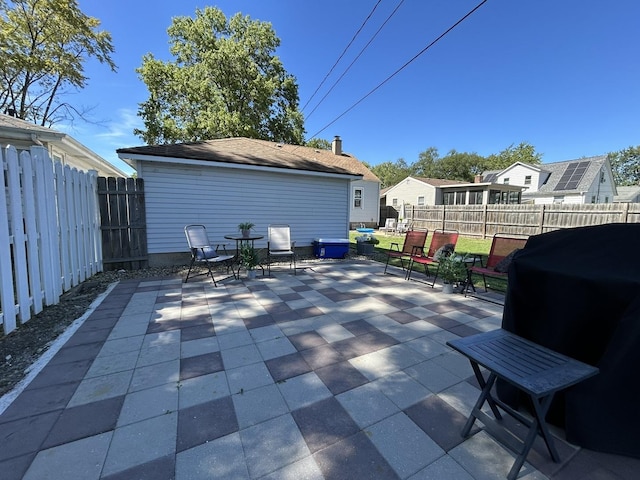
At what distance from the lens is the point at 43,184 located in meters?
3.60

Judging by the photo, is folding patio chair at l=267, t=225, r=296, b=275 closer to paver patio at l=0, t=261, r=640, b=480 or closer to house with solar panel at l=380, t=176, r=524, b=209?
paver patio at l=0, t=261, r=640, b=480

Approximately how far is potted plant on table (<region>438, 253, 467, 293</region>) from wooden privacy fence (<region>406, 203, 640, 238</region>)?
10.1 m

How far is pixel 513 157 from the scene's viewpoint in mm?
38031

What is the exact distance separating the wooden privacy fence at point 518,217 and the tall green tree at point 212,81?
11.0 m

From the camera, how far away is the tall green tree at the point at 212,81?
1692 cm

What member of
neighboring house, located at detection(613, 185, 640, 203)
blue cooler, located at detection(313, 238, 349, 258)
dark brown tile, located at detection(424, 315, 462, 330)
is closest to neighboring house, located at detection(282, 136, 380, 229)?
blue cooler, located at detection(313, 238, 349, 258)

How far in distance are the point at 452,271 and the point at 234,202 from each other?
18.1ft

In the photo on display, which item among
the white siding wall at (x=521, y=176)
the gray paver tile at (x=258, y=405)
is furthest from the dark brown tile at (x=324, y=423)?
the white siding wall at (x=521, y=176)

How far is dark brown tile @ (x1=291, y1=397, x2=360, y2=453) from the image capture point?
1.67m

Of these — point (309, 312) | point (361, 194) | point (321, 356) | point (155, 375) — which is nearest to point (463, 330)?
point (321, 356)

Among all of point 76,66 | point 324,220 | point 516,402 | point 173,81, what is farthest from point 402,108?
point 76,66

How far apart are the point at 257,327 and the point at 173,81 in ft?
64.7

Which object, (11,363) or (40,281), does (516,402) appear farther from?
(40,281)

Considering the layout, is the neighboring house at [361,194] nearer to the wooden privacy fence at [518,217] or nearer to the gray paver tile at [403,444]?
the wooden privacy fence at [518,217]
